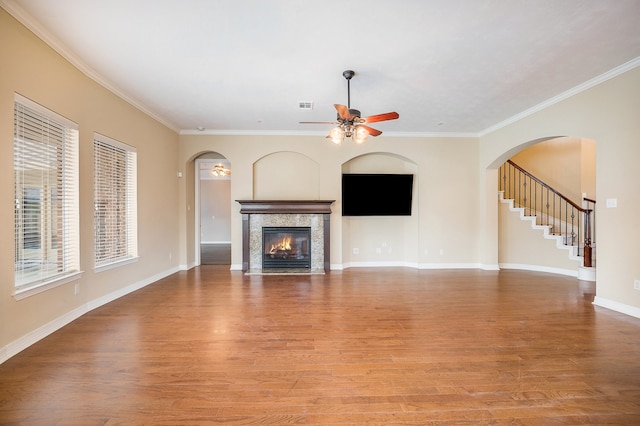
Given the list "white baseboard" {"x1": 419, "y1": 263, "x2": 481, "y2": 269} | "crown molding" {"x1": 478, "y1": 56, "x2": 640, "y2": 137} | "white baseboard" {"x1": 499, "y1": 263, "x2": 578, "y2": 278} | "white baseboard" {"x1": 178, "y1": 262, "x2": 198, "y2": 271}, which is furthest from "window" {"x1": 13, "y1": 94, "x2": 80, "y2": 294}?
"white baseboard" {"x1": 499, "y1": 263, "x2": 578, "y2": 278}

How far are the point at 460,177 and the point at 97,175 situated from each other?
6.64 metres

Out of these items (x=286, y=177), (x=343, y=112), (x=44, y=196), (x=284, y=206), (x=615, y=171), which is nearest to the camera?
(x=44, y=196)

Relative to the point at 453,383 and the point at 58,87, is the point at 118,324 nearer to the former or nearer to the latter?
the point at 58,87

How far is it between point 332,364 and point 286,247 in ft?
13.1

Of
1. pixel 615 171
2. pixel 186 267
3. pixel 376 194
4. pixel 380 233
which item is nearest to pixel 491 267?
pixel 380 233

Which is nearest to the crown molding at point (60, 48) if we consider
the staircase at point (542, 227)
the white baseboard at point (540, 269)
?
the staircase at point (542, 227)

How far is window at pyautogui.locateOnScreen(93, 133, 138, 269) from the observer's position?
3869 millimetres

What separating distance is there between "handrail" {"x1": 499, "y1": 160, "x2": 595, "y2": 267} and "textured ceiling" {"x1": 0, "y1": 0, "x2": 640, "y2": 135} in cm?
284

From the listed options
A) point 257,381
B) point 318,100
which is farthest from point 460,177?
point 257,381

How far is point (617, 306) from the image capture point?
3.59 meters

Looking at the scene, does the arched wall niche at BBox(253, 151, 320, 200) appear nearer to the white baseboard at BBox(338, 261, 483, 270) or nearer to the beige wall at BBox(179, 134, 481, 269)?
the beige wall at BBox(179, 134, 481, 269)

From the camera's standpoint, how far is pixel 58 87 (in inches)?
123

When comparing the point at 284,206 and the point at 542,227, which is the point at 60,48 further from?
the point at 542,227

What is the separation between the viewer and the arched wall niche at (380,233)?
21.7 ft
